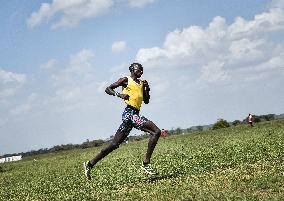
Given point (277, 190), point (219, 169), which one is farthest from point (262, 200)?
point (219, 169)

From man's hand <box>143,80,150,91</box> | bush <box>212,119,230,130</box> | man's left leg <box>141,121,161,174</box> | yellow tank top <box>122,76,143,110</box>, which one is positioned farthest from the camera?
bush <box>212,119,230,130</box>

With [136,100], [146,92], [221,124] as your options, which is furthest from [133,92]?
[221,124]

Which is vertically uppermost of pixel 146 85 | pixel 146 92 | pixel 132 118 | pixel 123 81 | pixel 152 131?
pixel 123 81

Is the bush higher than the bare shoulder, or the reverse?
the bush

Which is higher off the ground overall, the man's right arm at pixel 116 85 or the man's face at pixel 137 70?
the man's face at pixel 137 70

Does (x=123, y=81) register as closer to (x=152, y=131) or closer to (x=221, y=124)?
(x=152, y=131)

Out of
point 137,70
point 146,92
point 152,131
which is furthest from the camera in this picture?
point 146,92

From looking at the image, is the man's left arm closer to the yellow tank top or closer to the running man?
the running man

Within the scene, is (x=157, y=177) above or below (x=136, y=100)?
below

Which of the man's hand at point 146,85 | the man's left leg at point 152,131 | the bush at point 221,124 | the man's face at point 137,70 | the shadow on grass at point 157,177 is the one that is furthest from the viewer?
the bush at point 221,124

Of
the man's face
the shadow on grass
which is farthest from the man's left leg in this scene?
the man's face

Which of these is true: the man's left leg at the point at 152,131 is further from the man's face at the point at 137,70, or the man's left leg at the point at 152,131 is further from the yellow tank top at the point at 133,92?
the man's face at the point at 137,70

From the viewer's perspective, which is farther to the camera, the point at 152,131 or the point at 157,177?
the point at 157,177

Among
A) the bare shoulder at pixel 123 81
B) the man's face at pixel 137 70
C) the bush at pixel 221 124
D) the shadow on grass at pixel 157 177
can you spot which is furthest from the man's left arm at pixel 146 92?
the bush at pixel 221 124
